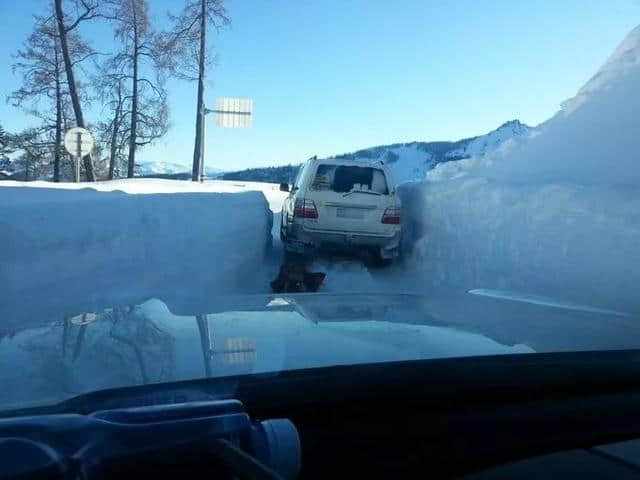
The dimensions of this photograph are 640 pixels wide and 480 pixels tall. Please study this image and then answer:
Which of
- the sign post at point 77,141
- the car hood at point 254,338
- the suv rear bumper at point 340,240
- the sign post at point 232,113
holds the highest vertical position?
the sign post at point 232,113

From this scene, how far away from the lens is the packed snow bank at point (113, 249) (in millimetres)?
6293

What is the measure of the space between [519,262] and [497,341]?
212 inches

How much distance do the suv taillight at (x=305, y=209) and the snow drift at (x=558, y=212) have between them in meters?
2.04

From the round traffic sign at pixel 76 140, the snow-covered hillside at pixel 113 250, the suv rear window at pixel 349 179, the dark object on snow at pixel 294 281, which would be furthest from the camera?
the round traffic sign at pixel 76 140

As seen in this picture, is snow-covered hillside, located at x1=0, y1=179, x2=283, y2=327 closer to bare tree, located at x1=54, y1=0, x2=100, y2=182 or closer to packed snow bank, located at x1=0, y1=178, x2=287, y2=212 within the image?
packed snow bank, located at x1=0, y1=178, x2=287, y2=212

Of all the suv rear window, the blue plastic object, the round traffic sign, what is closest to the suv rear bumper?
the suv rear window

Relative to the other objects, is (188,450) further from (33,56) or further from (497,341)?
(33,56)

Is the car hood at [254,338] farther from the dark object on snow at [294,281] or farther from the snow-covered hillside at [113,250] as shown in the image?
the dark object on snow at [294,281]

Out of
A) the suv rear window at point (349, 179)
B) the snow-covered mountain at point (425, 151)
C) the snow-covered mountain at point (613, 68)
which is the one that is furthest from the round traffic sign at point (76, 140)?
the snow-covered mountain at point (425, 151)

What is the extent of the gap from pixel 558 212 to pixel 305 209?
3838 millimetres

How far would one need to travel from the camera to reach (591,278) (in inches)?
260

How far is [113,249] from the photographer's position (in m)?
7.61

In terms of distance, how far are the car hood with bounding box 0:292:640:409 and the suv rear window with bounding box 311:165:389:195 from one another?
6167 millimetres

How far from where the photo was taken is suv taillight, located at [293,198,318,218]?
31.5 ft
